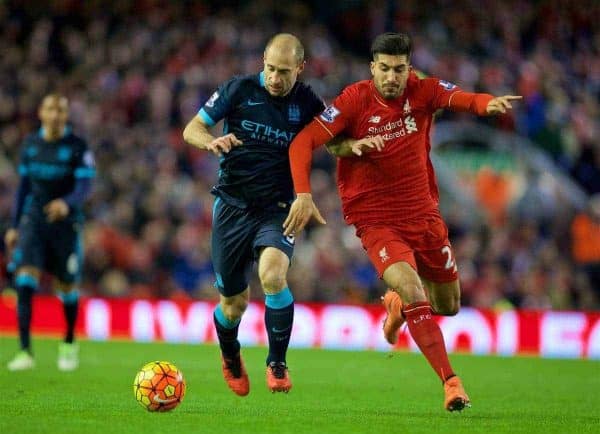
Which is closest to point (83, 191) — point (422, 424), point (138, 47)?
point (422, 424)

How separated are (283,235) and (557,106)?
1324 centimetres

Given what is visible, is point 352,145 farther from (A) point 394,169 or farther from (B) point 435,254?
(B) point 435,254

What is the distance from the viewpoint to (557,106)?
20656 mm

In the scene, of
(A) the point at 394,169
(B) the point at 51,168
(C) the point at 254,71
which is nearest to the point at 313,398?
(A) the point at 394,169

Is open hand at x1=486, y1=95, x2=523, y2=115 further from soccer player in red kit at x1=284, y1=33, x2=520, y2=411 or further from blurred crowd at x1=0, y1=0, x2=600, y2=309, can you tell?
blurred crowd at x1=0, y1=0, x2=600, y2=309

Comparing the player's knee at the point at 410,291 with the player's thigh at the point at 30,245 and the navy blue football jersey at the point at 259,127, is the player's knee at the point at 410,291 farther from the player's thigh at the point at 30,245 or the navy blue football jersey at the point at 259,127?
the player's thigh at the point at 30,245

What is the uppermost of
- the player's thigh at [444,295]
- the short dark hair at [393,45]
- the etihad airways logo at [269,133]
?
the short dark hair at [393,45]

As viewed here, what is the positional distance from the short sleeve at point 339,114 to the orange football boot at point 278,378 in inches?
65.8

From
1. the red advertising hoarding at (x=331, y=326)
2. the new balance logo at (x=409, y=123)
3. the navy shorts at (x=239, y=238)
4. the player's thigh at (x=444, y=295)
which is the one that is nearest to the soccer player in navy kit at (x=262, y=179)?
the navy shorts at (x=239, y=238)

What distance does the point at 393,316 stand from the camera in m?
9.13

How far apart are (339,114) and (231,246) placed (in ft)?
4.14

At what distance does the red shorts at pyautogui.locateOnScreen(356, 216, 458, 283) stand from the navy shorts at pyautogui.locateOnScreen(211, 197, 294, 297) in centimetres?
59

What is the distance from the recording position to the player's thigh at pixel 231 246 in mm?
8633

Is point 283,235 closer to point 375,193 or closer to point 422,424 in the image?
point 375,193
